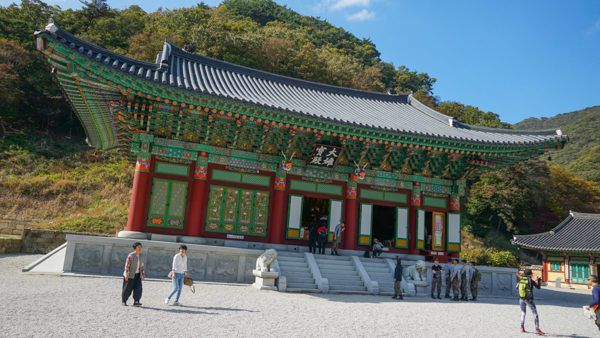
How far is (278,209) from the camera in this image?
51.6 feet

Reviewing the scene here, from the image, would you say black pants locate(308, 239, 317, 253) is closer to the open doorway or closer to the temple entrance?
the temple entrance

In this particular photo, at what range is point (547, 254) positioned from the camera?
34.9 metres

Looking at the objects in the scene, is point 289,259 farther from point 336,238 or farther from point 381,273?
point 381,273

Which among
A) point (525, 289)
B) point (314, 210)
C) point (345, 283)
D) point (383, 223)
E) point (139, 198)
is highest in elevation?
point (314, 210)

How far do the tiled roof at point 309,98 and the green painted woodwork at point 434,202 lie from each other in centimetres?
296

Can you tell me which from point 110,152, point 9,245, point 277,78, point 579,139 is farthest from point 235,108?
point 579,139

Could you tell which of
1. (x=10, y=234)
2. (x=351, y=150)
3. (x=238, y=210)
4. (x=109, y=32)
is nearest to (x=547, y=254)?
(x=351, y=150)

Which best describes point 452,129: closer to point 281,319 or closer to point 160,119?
point 160,119

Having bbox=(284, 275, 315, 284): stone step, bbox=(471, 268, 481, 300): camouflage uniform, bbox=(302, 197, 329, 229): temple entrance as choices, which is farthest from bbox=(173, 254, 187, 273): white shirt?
bbox=(302, 197, 329, 229): temple entrance

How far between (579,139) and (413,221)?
92297 mm

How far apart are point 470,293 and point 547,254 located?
2500 centimetres

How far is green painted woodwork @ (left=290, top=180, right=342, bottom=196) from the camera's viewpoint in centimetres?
1636

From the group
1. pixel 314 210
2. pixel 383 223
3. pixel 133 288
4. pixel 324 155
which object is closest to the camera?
pixel 133 288

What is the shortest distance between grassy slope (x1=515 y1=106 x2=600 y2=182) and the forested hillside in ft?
42.1
